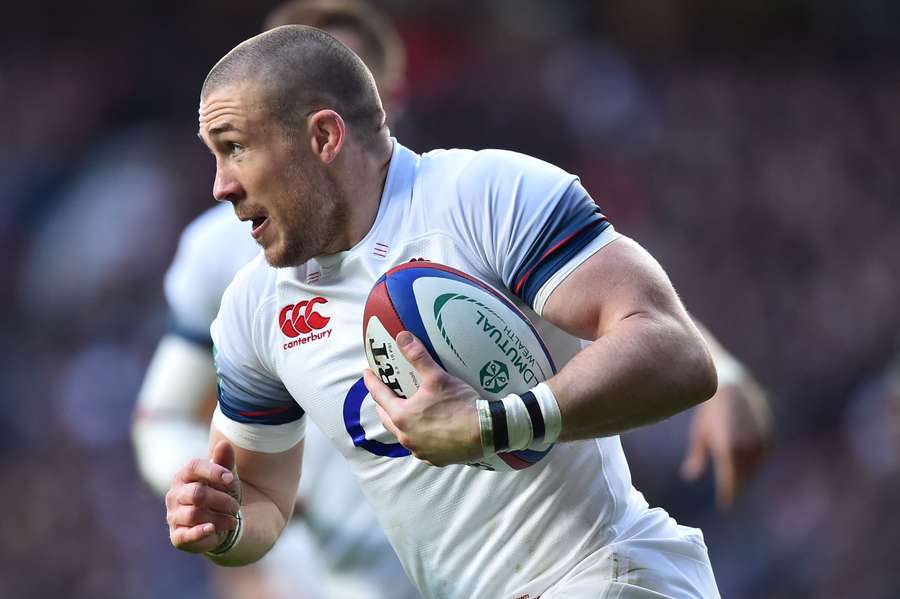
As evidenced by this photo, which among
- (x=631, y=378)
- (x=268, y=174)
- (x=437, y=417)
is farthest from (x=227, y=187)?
(x=631, y=378)

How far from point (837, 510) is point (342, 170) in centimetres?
933

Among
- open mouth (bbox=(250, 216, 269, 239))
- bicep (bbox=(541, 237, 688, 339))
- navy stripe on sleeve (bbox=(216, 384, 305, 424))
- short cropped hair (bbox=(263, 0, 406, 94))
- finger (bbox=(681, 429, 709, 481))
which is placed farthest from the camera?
short cropped hair (bbox=(263, 0, 406, 94))

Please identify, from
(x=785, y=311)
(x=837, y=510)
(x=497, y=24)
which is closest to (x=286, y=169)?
(x=837, y=510)

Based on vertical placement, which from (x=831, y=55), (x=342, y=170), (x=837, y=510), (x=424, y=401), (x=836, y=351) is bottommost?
(x=837, y=510)

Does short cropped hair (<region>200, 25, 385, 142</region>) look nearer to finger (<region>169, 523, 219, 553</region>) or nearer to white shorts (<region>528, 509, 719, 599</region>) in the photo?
finger (<region>169, 523, 219, 553</region>)

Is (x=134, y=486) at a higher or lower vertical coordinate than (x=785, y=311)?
lower

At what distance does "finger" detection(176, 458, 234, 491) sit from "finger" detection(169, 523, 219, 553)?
0.33 feet

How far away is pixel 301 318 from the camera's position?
3078 mm

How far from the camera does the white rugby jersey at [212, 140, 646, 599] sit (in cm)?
277

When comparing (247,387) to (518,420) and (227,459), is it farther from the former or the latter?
(518,420)

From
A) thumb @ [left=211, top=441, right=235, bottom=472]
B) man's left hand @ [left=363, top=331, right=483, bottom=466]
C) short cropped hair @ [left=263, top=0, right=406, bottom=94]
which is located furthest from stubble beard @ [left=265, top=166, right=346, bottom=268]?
short cropped hair @ [left=263, top=0, right=406, bottom=94]

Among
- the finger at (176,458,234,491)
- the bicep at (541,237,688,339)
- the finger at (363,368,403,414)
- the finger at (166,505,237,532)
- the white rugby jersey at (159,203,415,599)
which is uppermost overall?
the bicep at (541,237,688,339)

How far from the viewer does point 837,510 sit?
11250mm

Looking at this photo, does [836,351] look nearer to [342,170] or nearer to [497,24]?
[497,24]
